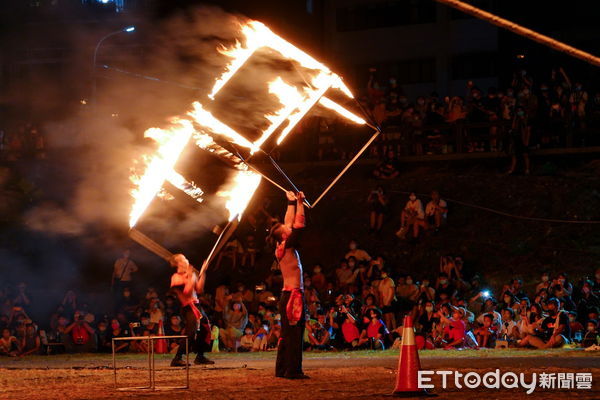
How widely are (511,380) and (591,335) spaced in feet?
24.8

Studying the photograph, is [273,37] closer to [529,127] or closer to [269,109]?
[269,109]

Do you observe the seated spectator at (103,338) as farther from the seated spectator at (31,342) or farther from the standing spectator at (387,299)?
the standing spectator at (387,299)

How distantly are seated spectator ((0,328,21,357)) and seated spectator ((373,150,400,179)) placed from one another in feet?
40.6

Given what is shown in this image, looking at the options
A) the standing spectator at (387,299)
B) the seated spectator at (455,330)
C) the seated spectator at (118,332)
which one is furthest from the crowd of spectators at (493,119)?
the seated spectator at (118,332)

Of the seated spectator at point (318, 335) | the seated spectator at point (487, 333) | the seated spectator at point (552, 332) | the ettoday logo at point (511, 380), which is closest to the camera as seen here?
the ettoday logo at point (511, 380)

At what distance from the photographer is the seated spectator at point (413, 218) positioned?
84.3 ft

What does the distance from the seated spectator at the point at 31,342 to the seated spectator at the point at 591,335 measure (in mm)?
11270

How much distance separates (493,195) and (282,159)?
761 centimetres

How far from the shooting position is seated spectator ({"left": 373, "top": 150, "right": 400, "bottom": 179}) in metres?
29.6

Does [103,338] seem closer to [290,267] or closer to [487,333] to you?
[487,333]

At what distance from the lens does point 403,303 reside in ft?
70.0

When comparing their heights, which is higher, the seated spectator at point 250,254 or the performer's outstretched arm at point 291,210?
the seated spectator at point 250,254

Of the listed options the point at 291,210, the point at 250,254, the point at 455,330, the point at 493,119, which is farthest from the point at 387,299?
the point at 291,210

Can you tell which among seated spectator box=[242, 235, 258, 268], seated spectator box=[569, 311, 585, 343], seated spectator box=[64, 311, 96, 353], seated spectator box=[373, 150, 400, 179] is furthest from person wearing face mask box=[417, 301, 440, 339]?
seated spectator box=[373, 150, 400, 179]
